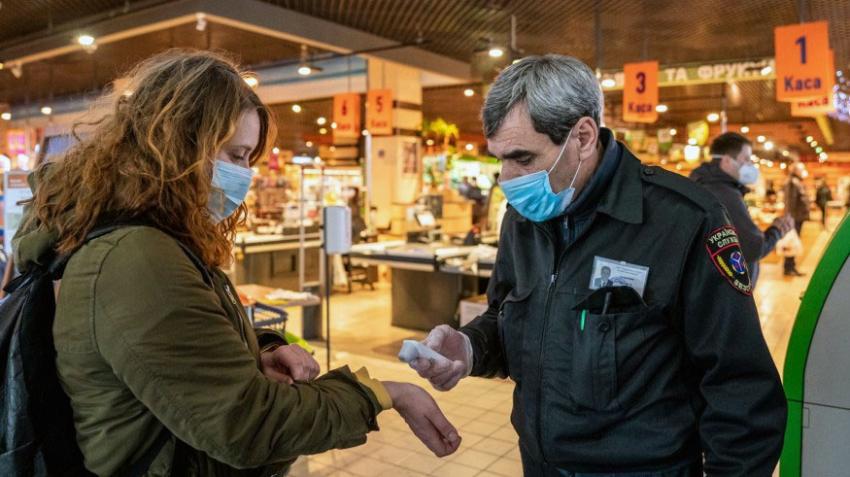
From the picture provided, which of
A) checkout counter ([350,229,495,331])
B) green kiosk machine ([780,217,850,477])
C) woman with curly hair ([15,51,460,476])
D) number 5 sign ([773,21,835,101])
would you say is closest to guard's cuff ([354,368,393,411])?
woman with curly hair ([15,51,460,476])

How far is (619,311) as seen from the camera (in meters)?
1.52

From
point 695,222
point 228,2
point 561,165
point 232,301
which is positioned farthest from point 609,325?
point 228,2

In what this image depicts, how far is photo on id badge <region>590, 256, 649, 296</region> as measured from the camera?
1.52 m

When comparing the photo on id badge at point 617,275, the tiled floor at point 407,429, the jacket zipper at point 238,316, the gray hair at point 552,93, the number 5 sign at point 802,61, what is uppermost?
the number 5 sign at point 802,61

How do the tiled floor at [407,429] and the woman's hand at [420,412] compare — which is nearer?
the woman's hand at [420,412]

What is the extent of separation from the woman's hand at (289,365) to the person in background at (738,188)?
3.63 metres

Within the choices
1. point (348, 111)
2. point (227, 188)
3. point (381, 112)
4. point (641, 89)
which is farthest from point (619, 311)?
point (348, 111)

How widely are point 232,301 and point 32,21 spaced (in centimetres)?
1131

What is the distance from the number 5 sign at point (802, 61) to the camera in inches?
312

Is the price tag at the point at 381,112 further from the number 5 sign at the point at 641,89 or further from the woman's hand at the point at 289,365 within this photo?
the woman's hand at the point at 289,365

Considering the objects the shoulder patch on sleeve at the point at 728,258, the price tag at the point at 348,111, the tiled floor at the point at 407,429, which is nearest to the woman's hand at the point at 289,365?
the shoulder patch on sleeve at the point at 728,258

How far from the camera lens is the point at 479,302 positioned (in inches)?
256

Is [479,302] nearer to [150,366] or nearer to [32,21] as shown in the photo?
[150,366]

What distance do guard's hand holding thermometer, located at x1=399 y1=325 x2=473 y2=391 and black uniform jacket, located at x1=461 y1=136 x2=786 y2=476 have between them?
0.20m
